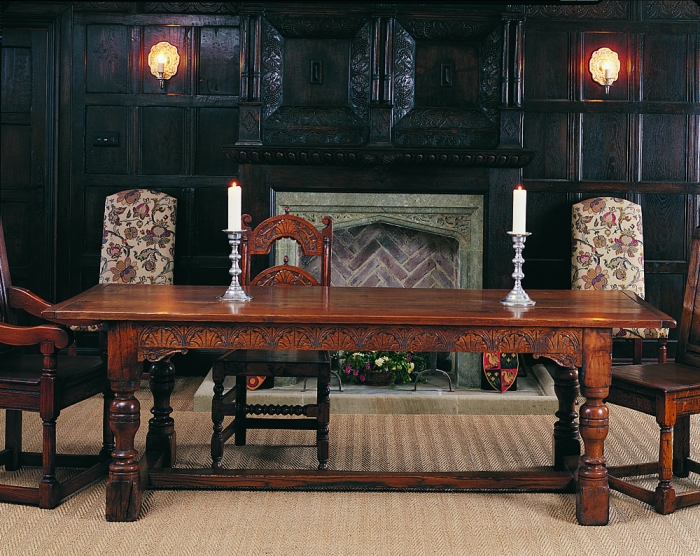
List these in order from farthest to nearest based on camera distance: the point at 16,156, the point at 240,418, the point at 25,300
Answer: the point at 16,156 < the point at 240,418 < the point at 25,300

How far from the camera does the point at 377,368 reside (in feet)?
16.4

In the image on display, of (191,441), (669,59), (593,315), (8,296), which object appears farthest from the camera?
(669,59)

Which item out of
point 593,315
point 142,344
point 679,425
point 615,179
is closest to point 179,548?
point 142,344

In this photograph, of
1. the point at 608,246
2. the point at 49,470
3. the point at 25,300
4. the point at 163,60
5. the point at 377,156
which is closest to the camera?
the point at 49,470

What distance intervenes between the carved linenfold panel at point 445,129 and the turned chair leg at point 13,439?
2.91 meters

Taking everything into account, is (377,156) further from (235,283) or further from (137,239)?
(235,283)

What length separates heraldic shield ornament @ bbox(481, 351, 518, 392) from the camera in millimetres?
4945

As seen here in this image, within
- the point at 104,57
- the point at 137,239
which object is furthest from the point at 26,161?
the point at 137,239

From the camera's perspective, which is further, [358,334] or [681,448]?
[681,448]

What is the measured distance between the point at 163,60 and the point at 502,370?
9.95 feet

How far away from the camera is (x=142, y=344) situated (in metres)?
2.93

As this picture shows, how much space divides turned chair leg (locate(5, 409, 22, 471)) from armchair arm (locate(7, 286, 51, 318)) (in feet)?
1.45

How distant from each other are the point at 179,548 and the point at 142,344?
0.71m

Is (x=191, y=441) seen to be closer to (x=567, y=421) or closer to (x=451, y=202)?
(x=567, y=421)
